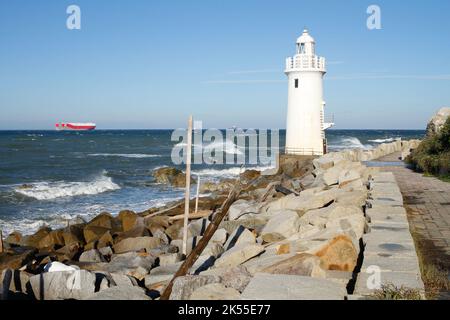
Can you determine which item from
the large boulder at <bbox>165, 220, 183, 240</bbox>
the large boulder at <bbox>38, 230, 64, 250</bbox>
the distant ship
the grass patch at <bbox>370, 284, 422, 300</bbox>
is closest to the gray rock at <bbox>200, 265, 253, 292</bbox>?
the grass patch at <bbox>370, 284, 422, 300</bbox>

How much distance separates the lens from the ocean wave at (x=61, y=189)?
68.9 ft

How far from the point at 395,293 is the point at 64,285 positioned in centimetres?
359

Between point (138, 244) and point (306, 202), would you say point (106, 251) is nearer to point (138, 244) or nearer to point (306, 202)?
point (138, 244)

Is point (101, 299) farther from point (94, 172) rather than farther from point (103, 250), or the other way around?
point (94, 172)

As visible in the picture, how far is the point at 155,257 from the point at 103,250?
181 cm

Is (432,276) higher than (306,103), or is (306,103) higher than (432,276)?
(306,103)

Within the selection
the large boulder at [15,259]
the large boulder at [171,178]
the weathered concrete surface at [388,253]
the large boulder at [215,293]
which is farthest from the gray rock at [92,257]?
the large boulder at [171,178]

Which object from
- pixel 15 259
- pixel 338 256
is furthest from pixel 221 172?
pixel 338 256

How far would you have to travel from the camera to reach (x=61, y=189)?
73.6ft

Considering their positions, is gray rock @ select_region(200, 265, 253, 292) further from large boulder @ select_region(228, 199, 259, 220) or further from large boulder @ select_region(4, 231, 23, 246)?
large boulder @ select_region(4, 231, 23, 246)

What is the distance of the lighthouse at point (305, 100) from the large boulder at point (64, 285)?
17.4m

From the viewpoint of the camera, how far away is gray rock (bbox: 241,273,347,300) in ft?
13.7

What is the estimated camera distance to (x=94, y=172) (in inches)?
1261

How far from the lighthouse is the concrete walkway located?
26.3 ft
